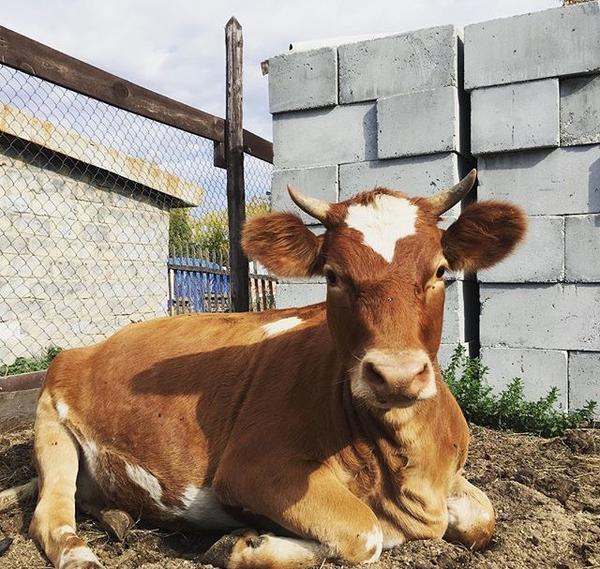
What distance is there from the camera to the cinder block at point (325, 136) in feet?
18.2

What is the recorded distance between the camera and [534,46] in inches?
193

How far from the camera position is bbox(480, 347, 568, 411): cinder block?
488 centimetres

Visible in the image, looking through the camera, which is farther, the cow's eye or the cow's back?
the cow's back

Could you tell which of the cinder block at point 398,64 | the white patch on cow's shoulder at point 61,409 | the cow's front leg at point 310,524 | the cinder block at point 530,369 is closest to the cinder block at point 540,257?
the cinder block at point 530,369

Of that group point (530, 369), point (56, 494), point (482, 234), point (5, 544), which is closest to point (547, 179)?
point (530, 369)

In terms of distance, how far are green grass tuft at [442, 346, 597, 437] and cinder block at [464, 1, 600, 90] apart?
2068 millimetres

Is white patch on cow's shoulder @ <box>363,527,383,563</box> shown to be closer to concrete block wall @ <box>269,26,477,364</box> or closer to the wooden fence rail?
concrete block wall @ <box>269,26,477,364</box>

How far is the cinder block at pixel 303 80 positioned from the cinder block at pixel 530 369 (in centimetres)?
246

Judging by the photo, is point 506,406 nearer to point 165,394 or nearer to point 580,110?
point 580,110

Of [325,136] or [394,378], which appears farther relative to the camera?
[325,136]

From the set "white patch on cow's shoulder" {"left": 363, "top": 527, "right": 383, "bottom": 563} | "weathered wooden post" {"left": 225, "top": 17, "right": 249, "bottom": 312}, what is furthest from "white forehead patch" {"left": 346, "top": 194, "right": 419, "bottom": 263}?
"weathered wooden post" {"left": 225, "top": 17, "right": 249, "bottom": 312}

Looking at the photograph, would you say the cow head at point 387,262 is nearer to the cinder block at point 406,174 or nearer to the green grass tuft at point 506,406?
the green grass tuft at point 506,406

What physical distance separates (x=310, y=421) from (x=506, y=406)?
2.44 meters

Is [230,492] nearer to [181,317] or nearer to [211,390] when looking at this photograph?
[211,390]
